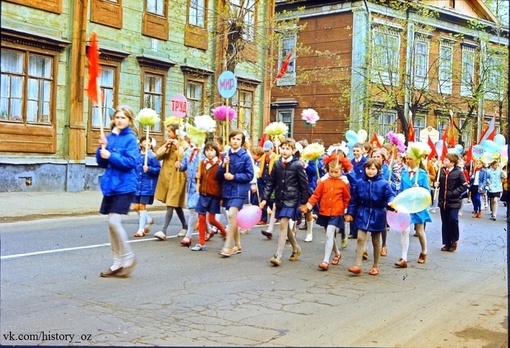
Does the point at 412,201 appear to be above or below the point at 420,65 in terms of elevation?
below

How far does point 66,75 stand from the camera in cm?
1919

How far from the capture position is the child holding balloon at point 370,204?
842 centimetres

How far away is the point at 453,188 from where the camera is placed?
11117mm

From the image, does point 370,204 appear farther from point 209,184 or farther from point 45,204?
point 45,204

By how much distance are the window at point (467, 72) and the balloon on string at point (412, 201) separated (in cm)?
1200

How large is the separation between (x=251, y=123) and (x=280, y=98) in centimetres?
673

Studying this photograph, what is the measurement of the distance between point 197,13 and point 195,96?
3061 millimetres

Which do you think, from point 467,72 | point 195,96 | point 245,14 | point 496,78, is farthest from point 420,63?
point 496,78

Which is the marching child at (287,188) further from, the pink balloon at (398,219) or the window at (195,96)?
the window at (195,96)

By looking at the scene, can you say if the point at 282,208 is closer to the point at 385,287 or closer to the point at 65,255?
the point at 385,287

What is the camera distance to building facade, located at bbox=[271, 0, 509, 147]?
2516 cm

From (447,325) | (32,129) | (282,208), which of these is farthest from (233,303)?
(32,129)

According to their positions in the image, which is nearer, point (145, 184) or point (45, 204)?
point (145, 184)

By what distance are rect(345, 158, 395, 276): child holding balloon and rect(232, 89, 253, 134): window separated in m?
17.8
